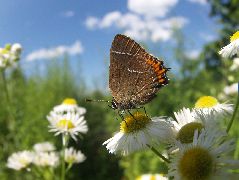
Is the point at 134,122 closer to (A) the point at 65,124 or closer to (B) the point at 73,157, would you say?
(A) the point at 65,124

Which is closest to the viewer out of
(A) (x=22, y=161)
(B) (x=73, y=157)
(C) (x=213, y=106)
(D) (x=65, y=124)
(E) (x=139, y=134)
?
(E) (x=139, y=134)

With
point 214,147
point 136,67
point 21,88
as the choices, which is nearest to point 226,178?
point 214,147

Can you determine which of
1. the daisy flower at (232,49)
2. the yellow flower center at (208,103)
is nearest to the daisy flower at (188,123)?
the daisy flower at (232,49)

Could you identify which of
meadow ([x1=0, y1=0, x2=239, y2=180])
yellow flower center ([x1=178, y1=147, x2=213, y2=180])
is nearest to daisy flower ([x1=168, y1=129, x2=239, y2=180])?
yellow flower center ([x1=178, y1=147, x2=213, y2=180])

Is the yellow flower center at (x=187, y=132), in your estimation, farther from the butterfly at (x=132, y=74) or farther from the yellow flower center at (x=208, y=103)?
the yellow flower center at (x=208, y=103)

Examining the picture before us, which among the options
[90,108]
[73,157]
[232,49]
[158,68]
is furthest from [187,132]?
[90,108]
